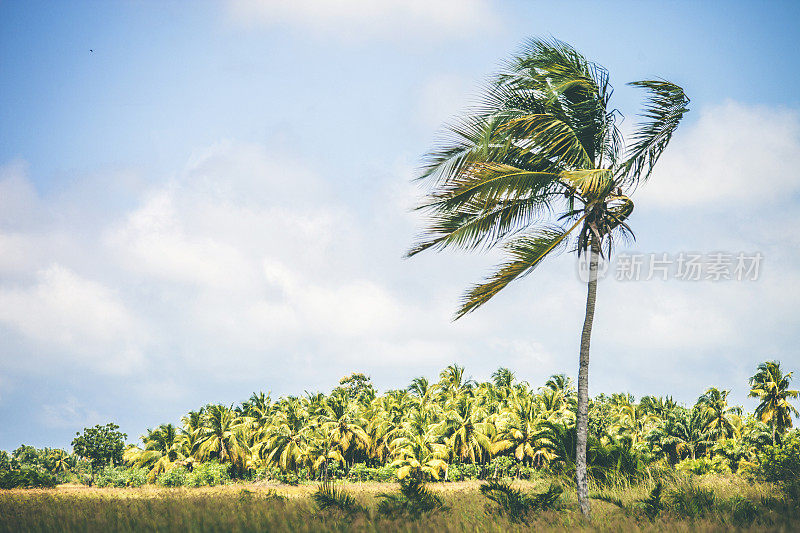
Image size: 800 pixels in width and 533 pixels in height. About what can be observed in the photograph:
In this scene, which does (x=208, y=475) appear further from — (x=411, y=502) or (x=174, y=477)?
(x=411, y=502)

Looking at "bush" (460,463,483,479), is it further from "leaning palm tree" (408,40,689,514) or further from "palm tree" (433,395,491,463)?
"leaning palm tree" (408,40,689,514)

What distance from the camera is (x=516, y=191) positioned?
11234mm

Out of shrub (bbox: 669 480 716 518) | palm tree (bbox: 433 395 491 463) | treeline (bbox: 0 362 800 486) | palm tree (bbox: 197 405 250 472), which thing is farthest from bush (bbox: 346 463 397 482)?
shrub (bbox: 669 480 716 518)

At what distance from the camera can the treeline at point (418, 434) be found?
4562 centimetres

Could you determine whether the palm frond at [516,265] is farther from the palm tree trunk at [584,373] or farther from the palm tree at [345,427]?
the palm tree at [345,427]

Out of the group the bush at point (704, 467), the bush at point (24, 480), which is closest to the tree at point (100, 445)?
the bush at point (24, 480)

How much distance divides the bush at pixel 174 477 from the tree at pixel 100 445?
769 inches

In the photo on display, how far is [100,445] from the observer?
70062 mm

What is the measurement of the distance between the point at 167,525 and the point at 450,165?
8.18 meters

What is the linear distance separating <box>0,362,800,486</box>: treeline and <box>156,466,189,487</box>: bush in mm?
116

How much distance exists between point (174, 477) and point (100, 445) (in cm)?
2306

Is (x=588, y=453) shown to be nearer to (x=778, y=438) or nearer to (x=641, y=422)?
(x=778, y=438)

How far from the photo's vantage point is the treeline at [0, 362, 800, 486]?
45625mm

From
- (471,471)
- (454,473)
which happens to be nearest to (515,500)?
(454,473)
